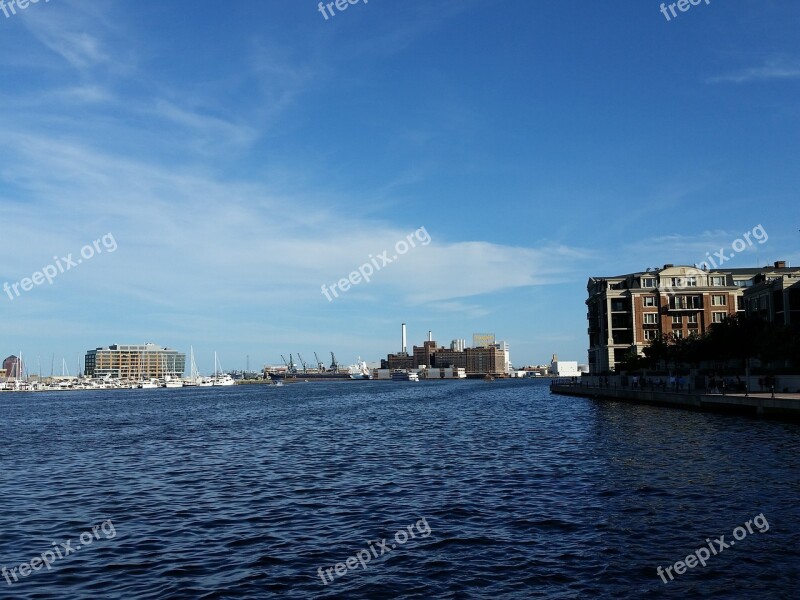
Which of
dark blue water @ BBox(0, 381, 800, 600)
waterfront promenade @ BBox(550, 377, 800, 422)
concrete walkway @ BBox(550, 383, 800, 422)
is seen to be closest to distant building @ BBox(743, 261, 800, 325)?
waterfront promenade @ BBox(550, 377, 800, 422)

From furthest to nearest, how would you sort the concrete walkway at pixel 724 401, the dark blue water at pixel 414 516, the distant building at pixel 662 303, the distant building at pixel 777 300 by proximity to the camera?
1. the distant building at pixel 662 303
2. the distant building at pixel 777 300
3. the concrete walkway at pixel 724 401
4. the dark blue water at pixel 414 516

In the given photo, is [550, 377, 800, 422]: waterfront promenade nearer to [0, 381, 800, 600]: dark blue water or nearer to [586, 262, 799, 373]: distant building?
[0, 381, 800, 600]: dark blue water

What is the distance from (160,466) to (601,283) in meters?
126

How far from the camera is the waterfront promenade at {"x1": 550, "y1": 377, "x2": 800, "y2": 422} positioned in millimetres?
56250

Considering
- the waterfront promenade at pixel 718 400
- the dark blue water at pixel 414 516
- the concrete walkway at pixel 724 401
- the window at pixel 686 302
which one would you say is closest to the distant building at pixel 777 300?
the window at pixel 686 302

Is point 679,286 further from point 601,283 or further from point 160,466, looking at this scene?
point 160,466

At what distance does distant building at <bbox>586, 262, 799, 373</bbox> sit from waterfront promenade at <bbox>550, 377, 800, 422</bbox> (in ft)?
105

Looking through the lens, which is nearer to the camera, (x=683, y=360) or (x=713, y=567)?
(x=713, y=567)

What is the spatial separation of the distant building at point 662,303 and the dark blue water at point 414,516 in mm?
93535

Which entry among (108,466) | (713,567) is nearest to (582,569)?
(713,567)

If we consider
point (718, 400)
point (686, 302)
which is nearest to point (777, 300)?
point (686, 302)

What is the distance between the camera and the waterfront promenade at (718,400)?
5625 cm

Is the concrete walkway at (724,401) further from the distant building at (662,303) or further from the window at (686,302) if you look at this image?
the window at (686,302)

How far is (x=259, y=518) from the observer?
26.2 metres
